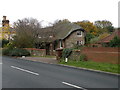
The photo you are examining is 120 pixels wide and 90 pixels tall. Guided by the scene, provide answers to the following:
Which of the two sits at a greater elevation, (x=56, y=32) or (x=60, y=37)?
(x=56, y=32)

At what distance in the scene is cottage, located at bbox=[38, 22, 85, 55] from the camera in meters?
41.3

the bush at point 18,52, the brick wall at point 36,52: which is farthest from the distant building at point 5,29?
the bush at point 18,52

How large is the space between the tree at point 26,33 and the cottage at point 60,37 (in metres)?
1.62

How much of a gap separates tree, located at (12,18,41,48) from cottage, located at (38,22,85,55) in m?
1.62

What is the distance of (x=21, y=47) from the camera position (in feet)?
111

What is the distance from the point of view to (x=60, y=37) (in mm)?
42125

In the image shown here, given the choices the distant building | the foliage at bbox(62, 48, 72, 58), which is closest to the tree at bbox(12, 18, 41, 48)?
the distant building

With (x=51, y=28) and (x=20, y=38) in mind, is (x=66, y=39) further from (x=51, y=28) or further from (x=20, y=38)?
(x=20, y=38)

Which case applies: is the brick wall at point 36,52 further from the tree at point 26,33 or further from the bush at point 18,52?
the tree at point 26,33

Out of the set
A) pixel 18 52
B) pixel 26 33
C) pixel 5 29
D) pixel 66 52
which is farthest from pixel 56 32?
pixel 66 52

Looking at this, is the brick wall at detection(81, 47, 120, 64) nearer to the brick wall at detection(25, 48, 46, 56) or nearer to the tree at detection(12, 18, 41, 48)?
the brick wall at detection(25, 48, 46, 56)

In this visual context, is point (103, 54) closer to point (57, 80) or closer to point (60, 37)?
point (57, 80)

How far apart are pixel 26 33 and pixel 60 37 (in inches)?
375

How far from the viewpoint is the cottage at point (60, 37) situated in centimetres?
4134
